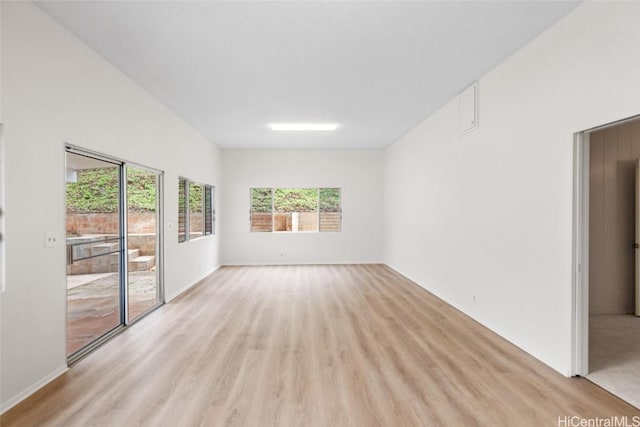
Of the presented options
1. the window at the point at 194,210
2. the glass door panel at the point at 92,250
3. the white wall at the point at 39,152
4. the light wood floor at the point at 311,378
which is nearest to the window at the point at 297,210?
the window at the point at 194,210

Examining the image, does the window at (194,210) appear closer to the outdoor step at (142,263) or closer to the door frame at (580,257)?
the outdoor step at (142,263)

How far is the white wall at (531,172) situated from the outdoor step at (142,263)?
406 centimetres

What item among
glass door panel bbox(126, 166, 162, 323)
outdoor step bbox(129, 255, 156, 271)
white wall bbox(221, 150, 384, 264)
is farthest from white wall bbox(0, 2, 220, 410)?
white wall bbox(221, 150, 384, 264)

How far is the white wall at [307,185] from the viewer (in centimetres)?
788

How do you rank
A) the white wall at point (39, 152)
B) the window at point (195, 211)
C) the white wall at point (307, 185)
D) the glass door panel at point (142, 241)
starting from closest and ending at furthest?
1. the white wall at point (39, 152)
2. the glass door panel at point (142, 241)
3. the window at point (195, 211)
4. the white wall at point (307, 185)

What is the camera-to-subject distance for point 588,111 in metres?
2.38

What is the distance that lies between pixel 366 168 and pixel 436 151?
3.10 metres

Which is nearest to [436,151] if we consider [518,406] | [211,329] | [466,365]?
[466,365]

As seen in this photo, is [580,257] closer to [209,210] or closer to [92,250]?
[92,250]

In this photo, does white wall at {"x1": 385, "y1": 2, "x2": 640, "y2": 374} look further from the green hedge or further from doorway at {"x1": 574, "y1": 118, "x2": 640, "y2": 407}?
the green hedge

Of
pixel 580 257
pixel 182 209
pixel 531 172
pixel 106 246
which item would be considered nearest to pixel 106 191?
pixel 106 246

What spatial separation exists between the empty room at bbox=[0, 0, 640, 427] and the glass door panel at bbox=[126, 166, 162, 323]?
0.04 meters

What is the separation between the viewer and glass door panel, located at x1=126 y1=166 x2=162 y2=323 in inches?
152

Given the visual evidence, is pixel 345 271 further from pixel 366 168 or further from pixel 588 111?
pixel 588 111
